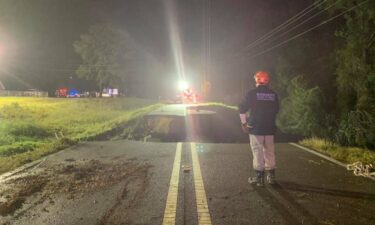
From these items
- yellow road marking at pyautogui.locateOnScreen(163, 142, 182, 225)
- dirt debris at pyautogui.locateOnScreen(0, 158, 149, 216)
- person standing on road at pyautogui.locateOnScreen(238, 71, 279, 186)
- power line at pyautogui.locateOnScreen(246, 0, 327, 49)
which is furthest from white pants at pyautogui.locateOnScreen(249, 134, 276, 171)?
power line at pyautogui.locateOnScreen(246, 0, 327, 49)

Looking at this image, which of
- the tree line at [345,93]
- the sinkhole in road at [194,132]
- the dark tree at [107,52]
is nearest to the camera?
the tree line at [345,93]

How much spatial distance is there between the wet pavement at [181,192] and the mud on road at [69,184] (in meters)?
0.01

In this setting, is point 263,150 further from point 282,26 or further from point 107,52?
point 107,52

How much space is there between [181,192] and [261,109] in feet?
6.17

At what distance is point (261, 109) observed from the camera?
6.75m

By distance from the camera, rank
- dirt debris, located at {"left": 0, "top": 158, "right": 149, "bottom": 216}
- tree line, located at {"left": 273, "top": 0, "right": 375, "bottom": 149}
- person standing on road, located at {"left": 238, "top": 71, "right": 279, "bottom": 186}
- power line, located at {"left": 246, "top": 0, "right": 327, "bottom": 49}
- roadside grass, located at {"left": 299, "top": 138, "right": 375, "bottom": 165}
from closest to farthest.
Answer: dirt debris, located at {"left": 0, "top": 158, "right": 149, "bottom": 216} → person standing on road, located at {"left": 238, "top": 71, "right": 279, "bottom": 186} → roadside grass, located at {"left": 299, "top": 138, "right": 375, "bottom": 165} → tree line, located at {"left": 273, "top": 0, "right": 375, "bottom": 149} → power line, located at {"left": 246, "top": 0, "right": 327, "bottom": 49}

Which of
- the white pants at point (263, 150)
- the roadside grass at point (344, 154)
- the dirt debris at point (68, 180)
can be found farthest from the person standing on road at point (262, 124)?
the roadside grass at point (344, 154)

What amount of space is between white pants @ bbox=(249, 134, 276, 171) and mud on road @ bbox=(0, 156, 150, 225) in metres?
1.84

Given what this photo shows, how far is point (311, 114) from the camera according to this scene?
17.0m

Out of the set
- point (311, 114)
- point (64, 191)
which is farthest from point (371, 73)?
point (64, 191)

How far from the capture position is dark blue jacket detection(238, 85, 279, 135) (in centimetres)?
670

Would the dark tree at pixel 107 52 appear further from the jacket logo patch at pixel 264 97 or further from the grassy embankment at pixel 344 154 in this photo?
the jacket logo patch at pixel 264 97

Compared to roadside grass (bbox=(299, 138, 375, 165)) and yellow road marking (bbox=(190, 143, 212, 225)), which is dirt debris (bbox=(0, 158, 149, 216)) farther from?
roadside grass (bbox=(299, 138, 375, 165))

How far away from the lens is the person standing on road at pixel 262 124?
6.65m
